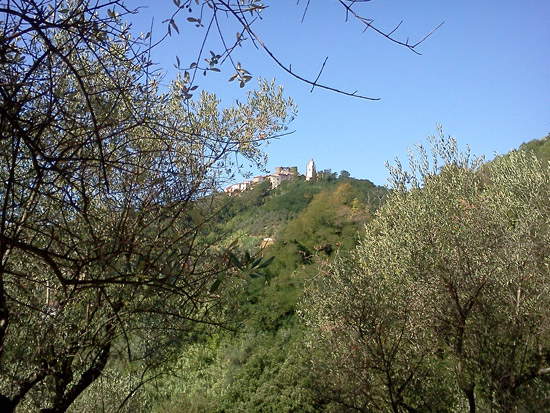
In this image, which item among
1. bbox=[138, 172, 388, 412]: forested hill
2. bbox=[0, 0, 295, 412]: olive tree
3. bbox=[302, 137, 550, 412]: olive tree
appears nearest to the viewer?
bbox=[0, 0, 295, 412]: olive tree

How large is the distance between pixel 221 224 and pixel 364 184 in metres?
24.9

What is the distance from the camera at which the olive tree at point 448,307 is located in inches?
348

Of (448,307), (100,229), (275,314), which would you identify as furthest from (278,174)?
(275,314)

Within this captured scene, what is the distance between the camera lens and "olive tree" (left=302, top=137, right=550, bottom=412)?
8.84m

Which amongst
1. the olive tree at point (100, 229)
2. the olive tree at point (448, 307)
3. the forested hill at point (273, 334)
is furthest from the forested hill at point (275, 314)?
the olive tree at point (448, 307)

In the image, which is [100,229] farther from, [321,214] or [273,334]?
[321,214]

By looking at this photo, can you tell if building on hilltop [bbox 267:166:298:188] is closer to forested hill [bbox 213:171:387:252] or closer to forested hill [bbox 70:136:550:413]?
forested hill [bbox 70:136:550:413]

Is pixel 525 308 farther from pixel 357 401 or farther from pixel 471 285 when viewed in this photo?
pixel 357 401

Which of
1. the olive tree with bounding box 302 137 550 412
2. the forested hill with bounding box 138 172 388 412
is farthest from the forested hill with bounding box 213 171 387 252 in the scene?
the olive tree with bounding box 302 137 550 412

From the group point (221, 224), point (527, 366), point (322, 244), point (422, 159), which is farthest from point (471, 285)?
point (322, 244)

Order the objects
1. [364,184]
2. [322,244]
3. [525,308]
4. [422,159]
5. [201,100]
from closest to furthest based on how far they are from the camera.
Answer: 1. [201,100]
2. [525,308]
3. [422,159]
4. [322,244]
5. [364,184]

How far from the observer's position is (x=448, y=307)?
355 inches

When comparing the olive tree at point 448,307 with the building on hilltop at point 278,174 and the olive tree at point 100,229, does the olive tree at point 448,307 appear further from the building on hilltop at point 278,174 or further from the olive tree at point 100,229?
the olive tree at point 100,229

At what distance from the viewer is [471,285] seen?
29.1 feet
